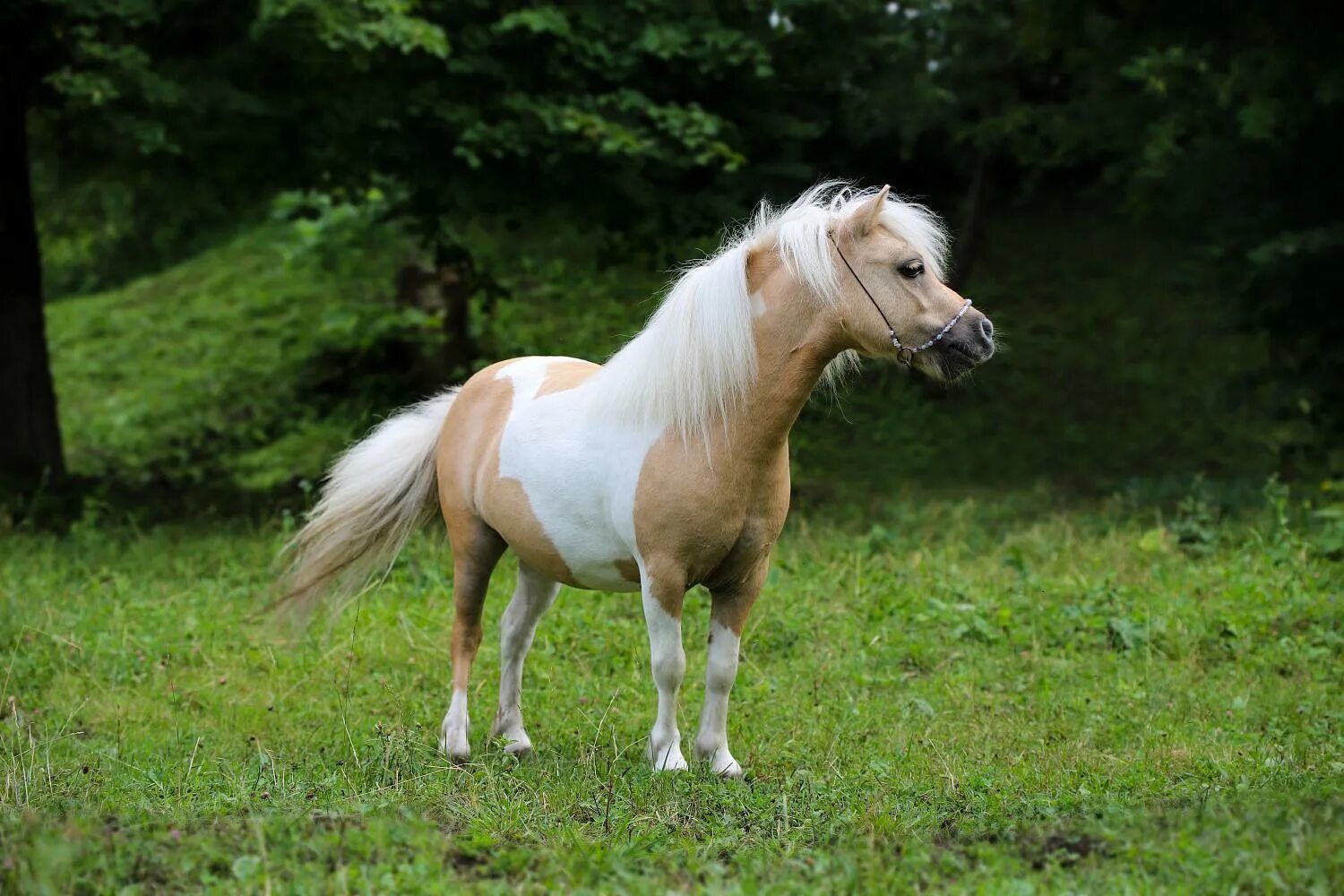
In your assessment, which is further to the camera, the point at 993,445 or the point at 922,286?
the point at 993,445

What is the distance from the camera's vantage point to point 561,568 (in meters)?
4.95

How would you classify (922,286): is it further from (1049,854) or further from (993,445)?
(993,445)

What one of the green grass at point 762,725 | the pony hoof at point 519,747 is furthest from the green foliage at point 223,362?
the pony hoof at point 519,747

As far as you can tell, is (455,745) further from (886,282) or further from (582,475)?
(886,282)

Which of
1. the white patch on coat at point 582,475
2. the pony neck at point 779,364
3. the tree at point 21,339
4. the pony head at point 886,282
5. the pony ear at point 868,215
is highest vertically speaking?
the pony ear at point 868,215

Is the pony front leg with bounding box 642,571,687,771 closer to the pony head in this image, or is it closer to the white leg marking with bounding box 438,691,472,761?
the white leg marking with bounding box 438,691,472,761

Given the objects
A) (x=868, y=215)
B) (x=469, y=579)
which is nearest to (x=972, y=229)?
(x=469, y=579)

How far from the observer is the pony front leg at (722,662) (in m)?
4.85

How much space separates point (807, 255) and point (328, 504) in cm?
249

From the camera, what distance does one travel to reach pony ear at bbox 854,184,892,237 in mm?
4406

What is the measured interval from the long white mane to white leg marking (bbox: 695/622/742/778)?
2.67ft

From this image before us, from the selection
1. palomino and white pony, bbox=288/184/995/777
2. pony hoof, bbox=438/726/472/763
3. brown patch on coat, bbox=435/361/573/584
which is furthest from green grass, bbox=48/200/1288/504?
pony hoof, bbox=438/726/472/763

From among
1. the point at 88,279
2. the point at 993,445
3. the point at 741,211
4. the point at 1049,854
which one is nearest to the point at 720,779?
the point at 1049,854

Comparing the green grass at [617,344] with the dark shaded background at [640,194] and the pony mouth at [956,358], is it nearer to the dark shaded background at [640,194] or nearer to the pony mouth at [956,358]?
the dark shaded background at [640,194]
